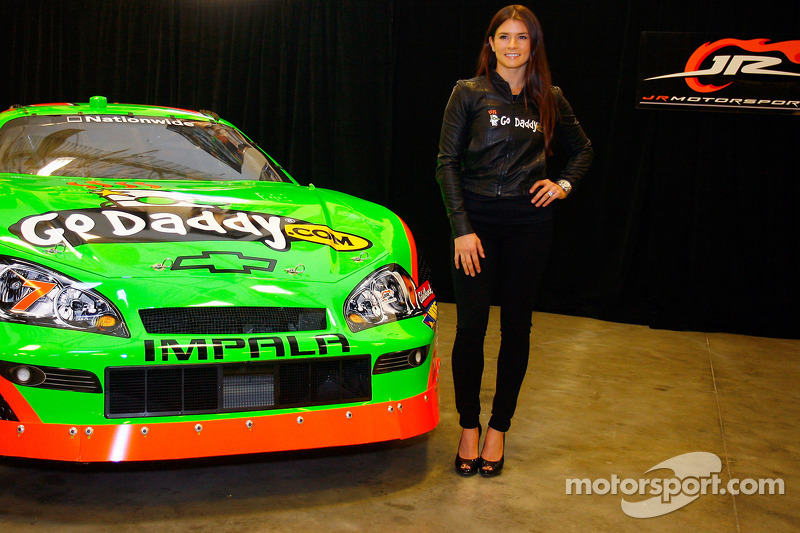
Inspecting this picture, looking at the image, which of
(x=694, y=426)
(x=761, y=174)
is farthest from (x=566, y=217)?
(x=694, y=426)

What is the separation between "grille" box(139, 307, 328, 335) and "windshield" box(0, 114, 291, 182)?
1035 mm

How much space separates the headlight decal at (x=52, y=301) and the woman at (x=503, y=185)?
1.04 metres

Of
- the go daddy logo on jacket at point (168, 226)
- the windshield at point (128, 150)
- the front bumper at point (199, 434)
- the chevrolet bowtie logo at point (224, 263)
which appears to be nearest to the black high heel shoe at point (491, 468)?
the front bumper at point (199, 434)

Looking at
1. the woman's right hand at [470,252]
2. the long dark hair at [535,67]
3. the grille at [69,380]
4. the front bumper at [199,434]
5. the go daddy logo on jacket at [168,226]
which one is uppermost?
the long dark hair at [535,67]

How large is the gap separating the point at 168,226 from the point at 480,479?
49.2 inches

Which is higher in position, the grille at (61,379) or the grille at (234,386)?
the grille at (61,379)

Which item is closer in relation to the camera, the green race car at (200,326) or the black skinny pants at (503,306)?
the green race car at (200,326)

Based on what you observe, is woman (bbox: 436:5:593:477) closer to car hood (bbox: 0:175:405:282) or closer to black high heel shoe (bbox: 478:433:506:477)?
black high heel shoe (bbox: 478:433:506:477)

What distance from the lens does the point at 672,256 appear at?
5.16 m

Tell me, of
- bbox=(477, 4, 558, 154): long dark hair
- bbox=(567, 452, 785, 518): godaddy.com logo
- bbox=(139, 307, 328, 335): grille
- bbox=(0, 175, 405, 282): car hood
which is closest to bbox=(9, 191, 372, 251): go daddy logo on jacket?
bbox=(0, 175, 405, 282): car hood

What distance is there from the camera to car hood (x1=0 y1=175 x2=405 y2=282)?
6.58ft

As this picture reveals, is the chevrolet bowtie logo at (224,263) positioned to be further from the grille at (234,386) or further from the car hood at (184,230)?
the grille at (234,386)

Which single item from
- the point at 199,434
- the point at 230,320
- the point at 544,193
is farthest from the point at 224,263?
the point at 544,193

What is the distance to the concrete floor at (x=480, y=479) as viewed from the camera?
6.81 feet
